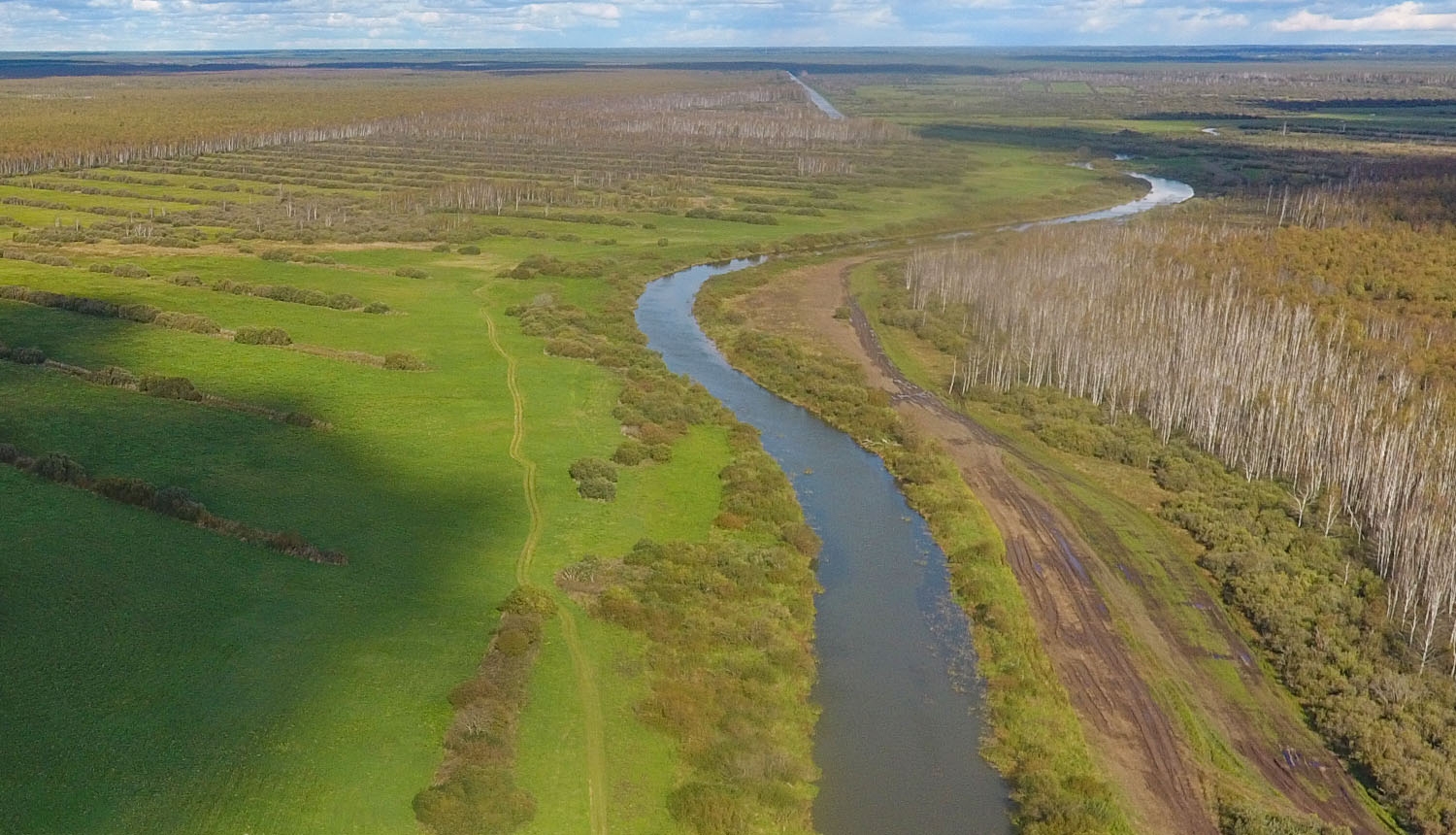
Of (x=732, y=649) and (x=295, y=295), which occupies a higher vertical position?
(x=295, y=295)

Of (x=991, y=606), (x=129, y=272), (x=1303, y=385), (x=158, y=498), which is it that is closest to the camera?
(x=991, y=606)

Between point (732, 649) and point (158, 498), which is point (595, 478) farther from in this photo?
point (158, 498)

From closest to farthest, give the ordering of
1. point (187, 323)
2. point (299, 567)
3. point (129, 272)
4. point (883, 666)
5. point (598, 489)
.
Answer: point (883, 666) < point (299, 567) < point (598, 489) < point (187, 323) < point (129, 272)

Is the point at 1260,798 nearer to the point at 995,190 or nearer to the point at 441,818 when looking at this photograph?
the point at 441,818

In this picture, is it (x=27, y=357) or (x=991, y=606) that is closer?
(x=991, y=606)

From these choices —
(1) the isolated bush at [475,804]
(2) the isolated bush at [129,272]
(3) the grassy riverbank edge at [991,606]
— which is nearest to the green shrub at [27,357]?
(2) the isolated bush at [129,272]

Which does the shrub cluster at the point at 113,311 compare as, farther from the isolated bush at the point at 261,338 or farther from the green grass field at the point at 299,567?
the isolated bush at the point at 261,338

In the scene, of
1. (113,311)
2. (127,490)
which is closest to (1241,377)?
(127,490)
